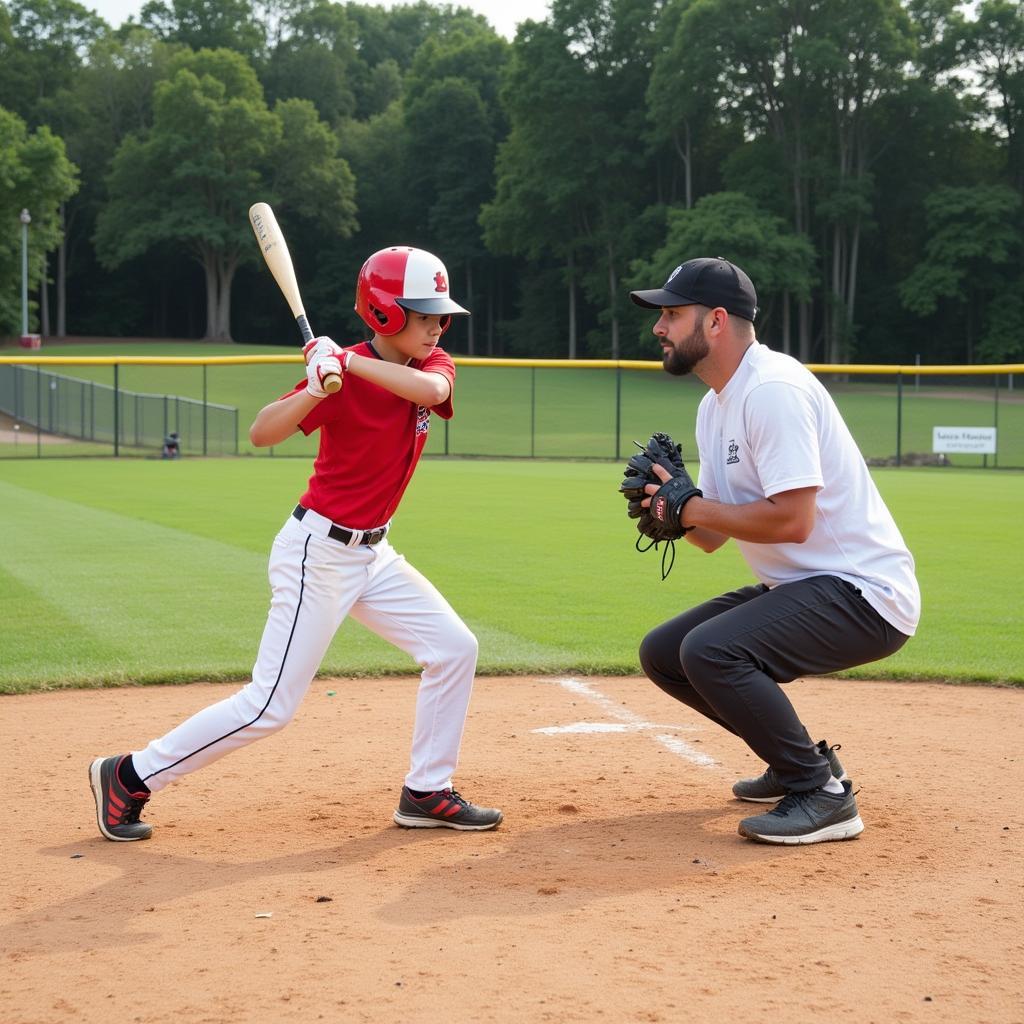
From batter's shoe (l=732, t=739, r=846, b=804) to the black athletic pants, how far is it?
234 mm

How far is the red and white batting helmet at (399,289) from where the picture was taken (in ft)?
14.2

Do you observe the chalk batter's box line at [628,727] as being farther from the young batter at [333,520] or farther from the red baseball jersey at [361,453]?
the red baseball jersey at [361,453]

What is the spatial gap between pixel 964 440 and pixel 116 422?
18757 millimetres

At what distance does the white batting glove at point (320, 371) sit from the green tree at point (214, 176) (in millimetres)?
66137

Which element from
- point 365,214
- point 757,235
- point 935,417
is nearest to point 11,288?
point 365,214

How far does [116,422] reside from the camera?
29.3 metres

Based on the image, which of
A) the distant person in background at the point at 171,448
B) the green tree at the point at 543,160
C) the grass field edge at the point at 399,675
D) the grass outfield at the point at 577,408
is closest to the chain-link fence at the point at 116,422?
the grass outfield at the point at 577,408

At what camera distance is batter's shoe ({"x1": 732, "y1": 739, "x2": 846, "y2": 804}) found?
4.84 m

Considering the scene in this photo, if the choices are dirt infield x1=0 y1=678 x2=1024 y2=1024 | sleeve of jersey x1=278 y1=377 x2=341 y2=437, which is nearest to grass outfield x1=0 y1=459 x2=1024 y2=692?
dirt infield x1=0 y1=678 x2=1024 y2=1024

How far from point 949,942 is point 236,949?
1.89 m

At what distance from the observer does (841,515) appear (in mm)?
Answer: 4516

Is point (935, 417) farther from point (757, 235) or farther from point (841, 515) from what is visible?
point (841, 515)

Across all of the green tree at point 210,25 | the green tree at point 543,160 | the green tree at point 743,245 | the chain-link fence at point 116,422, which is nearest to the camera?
the chain-link fence at point 116,422

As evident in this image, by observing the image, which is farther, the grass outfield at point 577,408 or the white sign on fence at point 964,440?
the grass outfield at point 577,408
